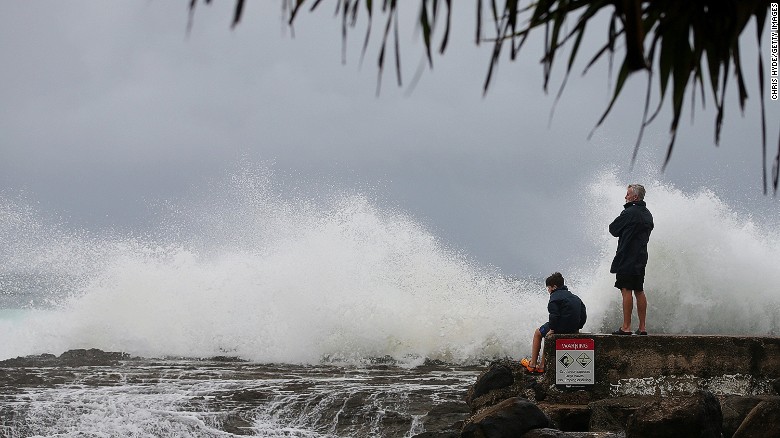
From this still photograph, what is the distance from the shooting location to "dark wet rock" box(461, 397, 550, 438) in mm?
7812

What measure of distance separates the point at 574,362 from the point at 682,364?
1.01 meters

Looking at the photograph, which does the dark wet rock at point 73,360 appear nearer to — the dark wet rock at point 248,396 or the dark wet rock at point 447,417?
the dark wet rock at point 248,396

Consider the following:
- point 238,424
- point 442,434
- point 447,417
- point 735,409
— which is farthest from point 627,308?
point 238,424

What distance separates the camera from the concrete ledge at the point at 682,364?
8.55 metres

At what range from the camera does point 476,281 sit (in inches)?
936

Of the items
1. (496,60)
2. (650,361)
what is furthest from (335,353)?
(496,60)

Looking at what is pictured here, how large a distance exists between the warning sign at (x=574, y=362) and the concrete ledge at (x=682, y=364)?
0.17 ft

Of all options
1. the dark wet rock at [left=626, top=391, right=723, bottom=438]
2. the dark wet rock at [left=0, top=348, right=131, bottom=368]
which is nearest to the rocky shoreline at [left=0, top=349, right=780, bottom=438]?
the dark wet rock at [left=626, top=391, right=723, bottom=438]

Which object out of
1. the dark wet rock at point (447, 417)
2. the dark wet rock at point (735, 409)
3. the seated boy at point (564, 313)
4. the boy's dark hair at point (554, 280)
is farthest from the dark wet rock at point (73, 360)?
the dark wet rock at point (735, 409)

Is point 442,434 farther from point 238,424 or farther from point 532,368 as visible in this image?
point 238,424

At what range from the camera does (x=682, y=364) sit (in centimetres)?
863

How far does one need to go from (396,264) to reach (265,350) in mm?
6478

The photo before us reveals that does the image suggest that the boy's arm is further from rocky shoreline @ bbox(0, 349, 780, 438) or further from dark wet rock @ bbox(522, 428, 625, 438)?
dark wet rock @ bbox(522, 428, 625, 438)

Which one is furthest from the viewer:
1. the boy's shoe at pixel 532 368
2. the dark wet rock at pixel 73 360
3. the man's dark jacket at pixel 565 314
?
the dark wet rock at pixel 73 360
